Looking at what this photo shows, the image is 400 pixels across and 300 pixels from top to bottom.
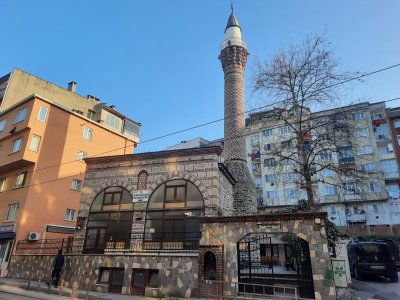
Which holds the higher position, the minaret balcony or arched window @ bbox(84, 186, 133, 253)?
the minaret balcony

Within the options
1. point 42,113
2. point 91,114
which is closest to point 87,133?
point 42,113

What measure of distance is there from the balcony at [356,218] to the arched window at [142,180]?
3226 cm

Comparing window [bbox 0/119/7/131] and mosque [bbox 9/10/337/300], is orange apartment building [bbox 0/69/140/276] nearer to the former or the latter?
window [bbox 0/119/7/131]

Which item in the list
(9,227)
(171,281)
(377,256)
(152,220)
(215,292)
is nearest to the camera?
(215,292)

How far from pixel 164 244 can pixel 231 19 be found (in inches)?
953

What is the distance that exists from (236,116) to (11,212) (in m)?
18.2

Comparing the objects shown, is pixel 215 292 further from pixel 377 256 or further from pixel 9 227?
pixel 9 227

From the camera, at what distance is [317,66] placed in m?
15.0

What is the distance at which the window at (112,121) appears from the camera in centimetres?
3058

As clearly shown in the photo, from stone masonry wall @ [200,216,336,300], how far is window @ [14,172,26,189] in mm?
15656

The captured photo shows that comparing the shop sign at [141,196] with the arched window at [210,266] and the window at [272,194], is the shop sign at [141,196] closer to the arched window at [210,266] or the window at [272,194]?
the arched window at [210,266]

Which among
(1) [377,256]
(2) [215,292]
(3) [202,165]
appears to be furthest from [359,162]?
(2) [215,292]

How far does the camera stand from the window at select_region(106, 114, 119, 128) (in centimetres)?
3058

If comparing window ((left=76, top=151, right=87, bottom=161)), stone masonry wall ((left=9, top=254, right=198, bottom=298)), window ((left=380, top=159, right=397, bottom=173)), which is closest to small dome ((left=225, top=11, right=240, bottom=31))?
window ((left=76, top=151, right=87, bottom=161))
